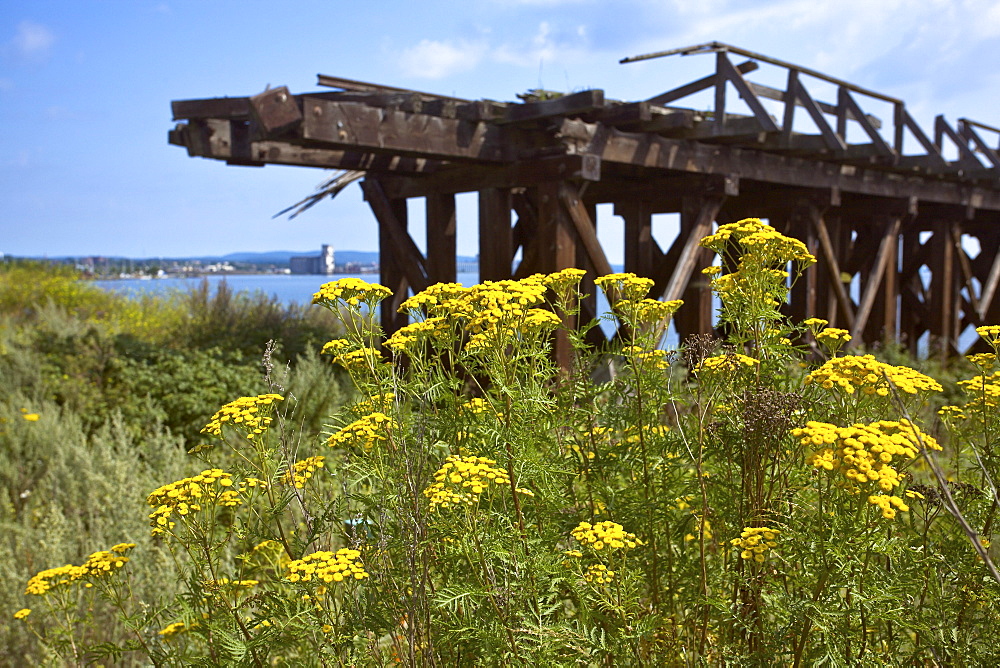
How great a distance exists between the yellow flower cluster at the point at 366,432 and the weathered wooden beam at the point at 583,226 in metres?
4.70

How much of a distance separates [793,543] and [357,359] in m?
1.36

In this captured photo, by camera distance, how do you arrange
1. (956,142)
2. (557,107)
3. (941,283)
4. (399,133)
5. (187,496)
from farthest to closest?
(941,283)
(956,142)
(557,107)
(399,133)
(187,496)

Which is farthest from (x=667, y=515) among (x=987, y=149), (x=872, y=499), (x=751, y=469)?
(x=987, y=149)

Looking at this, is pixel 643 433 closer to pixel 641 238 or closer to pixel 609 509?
pixel 609 509

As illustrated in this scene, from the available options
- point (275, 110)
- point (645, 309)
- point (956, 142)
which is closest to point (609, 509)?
point (645, 309)

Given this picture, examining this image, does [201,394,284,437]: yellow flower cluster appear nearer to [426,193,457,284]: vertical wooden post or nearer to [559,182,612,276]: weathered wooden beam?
[559,182,612,276]: weathered wooden beam

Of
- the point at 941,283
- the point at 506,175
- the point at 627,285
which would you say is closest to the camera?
the point at 627,285

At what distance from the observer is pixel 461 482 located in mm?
1936

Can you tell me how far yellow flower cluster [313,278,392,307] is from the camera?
7.54 feet

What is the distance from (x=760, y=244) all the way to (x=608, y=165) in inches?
249

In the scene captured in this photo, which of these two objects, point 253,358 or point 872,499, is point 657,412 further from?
point 253,358

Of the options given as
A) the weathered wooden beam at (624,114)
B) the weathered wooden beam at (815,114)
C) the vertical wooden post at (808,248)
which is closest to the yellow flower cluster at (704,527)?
the weathered wooden beam at (624,114)

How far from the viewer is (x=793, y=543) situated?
80.4 inches

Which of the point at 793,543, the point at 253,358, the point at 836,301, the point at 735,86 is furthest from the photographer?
the point at 836,301
